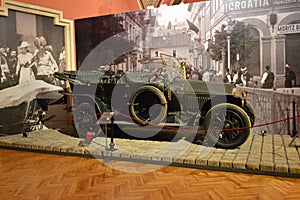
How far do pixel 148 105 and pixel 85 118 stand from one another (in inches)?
52.5

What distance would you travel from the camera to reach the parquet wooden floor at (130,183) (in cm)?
356

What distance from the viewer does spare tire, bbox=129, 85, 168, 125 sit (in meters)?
5.73

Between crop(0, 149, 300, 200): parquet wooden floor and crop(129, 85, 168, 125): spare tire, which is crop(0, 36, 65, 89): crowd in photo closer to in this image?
crop(0, 149, 300, 200): parquet wooden floor

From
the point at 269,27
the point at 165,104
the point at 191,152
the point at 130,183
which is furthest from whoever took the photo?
the point at 269,27

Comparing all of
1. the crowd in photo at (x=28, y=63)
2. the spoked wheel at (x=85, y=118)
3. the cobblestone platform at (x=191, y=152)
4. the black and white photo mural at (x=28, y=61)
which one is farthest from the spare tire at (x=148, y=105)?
the crowd in photo at (x=28, y=63)

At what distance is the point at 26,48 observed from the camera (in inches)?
297

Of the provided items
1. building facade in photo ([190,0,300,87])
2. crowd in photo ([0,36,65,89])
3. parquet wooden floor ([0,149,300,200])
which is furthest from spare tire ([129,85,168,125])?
crowd in photo ([0,36,65,89])

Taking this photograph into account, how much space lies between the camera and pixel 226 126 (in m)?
5.25

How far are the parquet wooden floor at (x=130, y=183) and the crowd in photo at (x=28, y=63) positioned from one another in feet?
9.70

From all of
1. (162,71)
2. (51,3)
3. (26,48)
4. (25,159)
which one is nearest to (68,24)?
(51,3)

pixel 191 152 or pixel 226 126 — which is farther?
pixel 226 126

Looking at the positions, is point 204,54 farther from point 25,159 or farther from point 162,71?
point 25,159

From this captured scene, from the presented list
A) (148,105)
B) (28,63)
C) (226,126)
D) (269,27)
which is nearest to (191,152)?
(226,126)

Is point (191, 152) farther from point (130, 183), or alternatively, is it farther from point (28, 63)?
point (28, 63)
